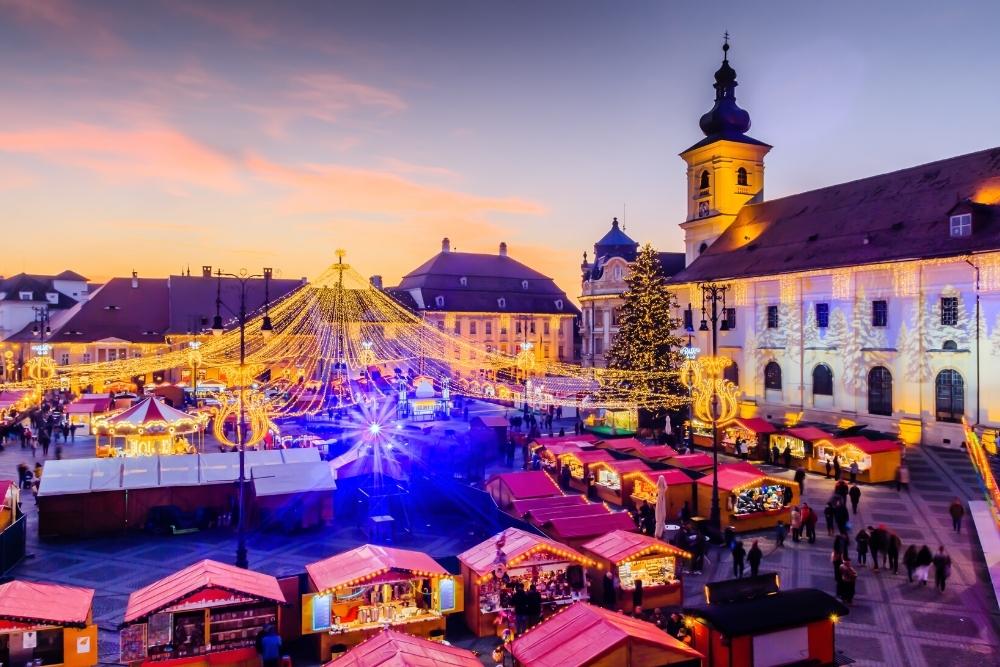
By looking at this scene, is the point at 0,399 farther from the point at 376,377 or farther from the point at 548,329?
the point at 548,329

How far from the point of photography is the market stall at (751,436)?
3222cm

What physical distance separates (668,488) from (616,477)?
10.00 feet

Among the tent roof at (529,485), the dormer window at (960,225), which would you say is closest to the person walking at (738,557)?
the tent roof at (529,485)

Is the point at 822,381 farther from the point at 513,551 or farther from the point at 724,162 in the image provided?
the point at 513,551

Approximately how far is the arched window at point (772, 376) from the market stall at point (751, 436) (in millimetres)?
10754

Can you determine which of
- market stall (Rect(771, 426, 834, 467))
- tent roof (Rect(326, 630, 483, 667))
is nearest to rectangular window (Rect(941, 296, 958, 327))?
market stall (Rect(771, 426, 834, 467))

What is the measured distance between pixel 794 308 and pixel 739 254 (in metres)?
7.66

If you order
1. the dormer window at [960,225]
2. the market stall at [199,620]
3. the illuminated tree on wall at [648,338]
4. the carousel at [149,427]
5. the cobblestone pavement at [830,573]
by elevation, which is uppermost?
the dormer window at [960,225]

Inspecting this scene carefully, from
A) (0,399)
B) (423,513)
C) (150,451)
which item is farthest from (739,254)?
(0,399)

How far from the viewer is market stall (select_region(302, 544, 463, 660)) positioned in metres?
13.6

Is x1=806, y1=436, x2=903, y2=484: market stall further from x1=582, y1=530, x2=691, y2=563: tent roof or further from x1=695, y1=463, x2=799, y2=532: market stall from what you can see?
x1=582, y1=530, x2=691, y2=563: tent roof

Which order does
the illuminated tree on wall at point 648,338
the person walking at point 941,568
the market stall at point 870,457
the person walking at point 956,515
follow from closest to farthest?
the person walking at point 941,568 → the person walking at point 956,515 → the market stall at point 870,457 → the illuminated tree on wall at point 648,338

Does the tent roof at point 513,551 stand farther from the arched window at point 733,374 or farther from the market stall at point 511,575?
the arched window at point 733,374

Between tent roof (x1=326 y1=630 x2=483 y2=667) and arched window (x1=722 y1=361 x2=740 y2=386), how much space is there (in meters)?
37.7
